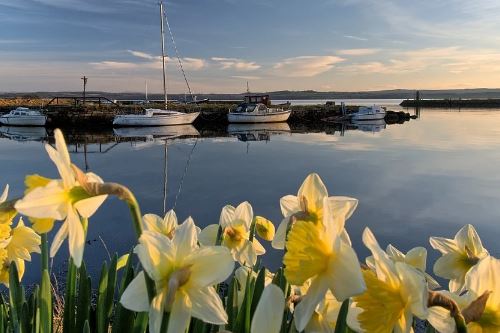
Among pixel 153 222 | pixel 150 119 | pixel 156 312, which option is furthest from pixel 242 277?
pixel 150 119

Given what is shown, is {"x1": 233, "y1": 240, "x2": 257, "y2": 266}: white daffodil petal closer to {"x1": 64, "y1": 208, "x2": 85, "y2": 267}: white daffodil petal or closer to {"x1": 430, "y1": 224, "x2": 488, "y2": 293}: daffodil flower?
{"x1": 430, "y1": 224, "x2": 488, "y2": 293}: daffodil flower

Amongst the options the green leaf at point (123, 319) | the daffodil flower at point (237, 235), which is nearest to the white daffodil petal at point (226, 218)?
the daffodil flower at point (237, 235)

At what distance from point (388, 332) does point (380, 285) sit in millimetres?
77

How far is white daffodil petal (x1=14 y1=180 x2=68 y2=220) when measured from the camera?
2.53ft

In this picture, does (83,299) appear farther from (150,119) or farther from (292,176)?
(150,119)

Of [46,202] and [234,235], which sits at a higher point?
[46,202]

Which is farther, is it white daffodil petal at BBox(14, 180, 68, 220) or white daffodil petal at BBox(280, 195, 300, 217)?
white daffodil petal at BBox(280, 195, 300, 217)

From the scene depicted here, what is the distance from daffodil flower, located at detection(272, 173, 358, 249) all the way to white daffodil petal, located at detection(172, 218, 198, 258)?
0.64 feet

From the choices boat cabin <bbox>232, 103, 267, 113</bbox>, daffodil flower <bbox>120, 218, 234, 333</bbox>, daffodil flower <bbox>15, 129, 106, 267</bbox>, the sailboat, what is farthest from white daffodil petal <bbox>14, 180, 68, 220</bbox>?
boat cabin <bbox>232, 103, 267, 113</bbox>

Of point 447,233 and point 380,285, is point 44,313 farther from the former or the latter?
point 447,233

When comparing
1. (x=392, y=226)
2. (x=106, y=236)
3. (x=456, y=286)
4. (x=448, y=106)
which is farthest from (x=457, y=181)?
(x=448, y=106)

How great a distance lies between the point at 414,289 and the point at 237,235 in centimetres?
→ 71

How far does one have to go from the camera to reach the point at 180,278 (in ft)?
2.70

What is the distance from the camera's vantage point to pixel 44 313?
1.21 meters
